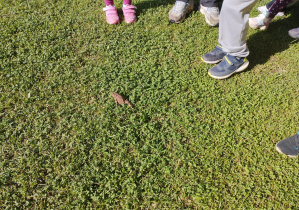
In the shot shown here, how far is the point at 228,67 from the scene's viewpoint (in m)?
2.95

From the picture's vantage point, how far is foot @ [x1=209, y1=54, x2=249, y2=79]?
294 cm

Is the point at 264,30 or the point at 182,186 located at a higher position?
the point at 264,30

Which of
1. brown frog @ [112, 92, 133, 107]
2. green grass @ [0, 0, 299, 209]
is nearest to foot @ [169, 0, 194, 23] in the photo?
green grass @ [0, 0, 299, 209]

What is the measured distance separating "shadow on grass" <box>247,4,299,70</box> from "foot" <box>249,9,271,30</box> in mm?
85

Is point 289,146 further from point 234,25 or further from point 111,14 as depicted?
point 111,14

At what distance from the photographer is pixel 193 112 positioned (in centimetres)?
266

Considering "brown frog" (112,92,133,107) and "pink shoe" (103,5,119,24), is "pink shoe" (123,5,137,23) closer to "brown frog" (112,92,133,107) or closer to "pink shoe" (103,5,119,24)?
"pink shoe" (103,5,119,24)

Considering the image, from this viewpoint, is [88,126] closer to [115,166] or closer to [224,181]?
[115,166]

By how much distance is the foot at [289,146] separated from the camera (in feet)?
7.57

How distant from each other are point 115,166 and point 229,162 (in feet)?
3.50

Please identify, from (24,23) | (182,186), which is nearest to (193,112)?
(182,186)

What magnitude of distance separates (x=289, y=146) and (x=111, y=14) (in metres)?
2.89

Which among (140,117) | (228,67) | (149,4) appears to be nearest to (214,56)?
(228,67)

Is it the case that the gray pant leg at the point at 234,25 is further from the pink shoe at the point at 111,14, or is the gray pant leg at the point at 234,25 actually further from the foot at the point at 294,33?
the pink shoe at the point at 111,14
